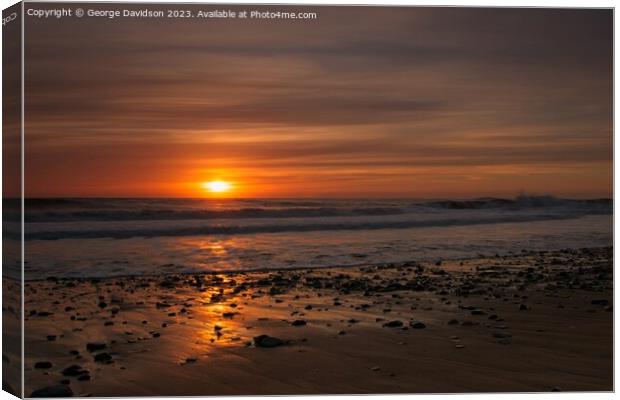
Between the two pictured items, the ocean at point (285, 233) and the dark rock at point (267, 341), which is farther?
the ocean at point (285, 233)

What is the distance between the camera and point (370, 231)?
13188mm

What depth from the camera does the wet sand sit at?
5230 mm

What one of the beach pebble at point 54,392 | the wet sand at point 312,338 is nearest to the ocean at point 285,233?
the wet sand at point 312,338

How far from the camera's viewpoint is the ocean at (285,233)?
8250mm

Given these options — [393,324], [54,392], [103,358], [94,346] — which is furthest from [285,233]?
[54,392]

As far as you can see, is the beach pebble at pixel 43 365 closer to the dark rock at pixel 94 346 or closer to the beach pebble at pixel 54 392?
the beach pebble at pixel 54 392

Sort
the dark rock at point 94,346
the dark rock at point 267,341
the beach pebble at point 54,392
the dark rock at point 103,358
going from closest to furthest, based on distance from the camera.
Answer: the beach pebble at point 54,392 → the dark rock at point 103,358 → the dark rock at point 94,346 → the dark rock at point 267,341

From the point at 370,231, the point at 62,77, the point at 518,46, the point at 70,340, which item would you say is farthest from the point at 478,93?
the point at 370,231

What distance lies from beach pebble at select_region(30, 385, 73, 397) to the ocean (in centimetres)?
167

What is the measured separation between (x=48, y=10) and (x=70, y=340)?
2244 millimetres

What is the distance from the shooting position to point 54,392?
198 inches

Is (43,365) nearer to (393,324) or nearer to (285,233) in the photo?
(393,324)

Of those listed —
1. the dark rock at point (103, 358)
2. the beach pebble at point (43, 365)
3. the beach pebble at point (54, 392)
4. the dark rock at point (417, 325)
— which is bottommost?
the beach pebble at point (54, 392)

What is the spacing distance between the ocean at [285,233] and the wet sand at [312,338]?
81 centimetres
